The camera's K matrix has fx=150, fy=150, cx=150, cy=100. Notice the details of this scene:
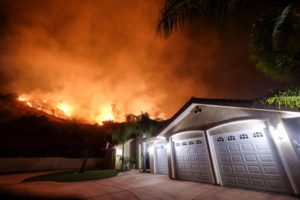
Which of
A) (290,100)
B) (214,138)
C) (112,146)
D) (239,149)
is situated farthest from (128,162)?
(290,100)

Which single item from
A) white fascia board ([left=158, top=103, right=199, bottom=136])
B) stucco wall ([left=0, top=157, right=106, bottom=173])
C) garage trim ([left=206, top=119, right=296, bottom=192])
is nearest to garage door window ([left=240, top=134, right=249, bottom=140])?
garage trim ([left=206, top=119, right=296, bottom=192])

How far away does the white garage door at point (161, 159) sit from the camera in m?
14.3

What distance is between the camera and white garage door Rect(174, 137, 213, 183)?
9.78 meters

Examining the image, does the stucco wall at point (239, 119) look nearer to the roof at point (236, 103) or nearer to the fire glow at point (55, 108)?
the roof at point (236, 103)

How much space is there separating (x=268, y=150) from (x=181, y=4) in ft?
25.1

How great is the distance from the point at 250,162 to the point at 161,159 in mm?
8510

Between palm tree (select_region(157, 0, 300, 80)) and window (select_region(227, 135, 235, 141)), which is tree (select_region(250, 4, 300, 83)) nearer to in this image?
palm tree (select_region(157, 0, 300, 80))

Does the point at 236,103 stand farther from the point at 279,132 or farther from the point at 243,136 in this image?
the point at 279,132

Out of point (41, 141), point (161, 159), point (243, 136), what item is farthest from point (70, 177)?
point (41, 141)

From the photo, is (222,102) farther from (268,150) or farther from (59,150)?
(59,150)

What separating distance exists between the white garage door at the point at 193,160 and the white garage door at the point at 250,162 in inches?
36.1

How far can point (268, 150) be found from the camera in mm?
7254

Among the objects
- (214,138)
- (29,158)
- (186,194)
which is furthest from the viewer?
(29,158)

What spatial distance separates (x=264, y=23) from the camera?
4273 mm
